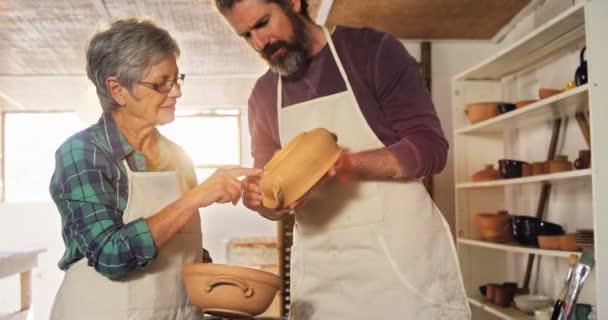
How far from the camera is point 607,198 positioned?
2115 millimetres

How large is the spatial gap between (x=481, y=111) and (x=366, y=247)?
1924 millimetres

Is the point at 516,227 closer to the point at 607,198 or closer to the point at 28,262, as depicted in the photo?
the point at 607,198

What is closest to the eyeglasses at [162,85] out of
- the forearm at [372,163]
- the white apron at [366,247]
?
the white apron at [366,247]

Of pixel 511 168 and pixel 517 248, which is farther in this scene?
pixel 511 168

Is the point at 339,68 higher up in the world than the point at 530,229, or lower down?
higher up

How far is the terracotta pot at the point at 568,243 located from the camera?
2487 mm

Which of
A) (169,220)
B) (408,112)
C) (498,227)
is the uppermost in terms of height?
(408,112)

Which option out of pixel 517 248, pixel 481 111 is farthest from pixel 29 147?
pixel 517 248

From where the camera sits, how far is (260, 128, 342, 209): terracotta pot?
4.10 feet

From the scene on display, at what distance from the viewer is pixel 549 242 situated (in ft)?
8.71

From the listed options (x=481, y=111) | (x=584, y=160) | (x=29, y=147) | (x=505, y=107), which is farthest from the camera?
(x=29, y=147)

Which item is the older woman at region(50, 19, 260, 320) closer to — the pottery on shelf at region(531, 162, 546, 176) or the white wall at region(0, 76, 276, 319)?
the pottery on shelf at region(531, 162, 546, 176)

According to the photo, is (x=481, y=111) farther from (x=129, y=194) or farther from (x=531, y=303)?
(x=129, y=194)

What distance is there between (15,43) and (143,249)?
125 inches
